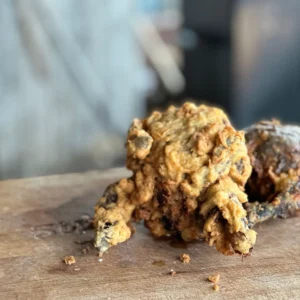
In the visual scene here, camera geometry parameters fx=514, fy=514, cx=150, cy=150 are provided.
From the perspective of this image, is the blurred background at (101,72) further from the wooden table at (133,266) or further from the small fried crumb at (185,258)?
the small fried crumb at (185,258)

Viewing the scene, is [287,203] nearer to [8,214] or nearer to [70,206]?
[70,206]

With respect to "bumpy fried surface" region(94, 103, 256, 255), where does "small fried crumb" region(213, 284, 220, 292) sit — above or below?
below

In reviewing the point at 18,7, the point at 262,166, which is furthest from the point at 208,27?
the point at 262,166

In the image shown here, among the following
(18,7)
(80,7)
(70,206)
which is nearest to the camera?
(70,206)

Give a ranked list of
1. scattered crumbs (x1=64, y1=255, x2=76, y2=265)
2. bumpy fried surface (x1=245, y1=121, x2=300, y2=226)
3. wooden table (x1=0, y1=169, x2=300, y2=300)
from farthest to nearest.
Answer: bumpy fried surface (x1=245, y1=121, x2=300, y2=226) → scattered crumbs (x1=64, y1=255, x2=76, y2=265) → wooden table (x1=0, y1=169, x2=300, y2=300)

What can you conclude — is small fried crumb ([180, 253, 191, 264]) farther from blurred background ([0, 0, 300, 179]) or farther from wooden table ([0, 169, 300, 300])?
blurred background ([0, 0, 300, 179])

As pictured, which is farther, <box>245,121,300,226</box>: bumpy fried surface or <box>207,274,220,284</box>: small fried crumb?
<box>245,121,300,226</box>: bumpy fried surface

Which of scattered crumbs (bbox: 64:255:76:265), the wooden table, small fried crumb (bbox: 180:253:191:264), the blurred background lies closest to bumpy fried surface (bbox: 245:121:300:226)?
the wooden table
